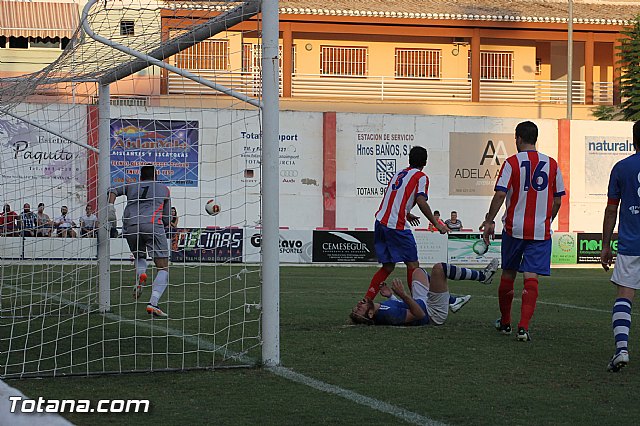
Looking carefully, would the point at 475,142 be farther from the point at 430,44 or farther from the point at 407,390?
the point at 407,390

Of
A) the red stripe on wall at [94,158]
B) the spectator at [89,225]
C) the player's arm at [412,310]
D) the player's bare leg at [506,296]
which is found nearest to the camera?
the player's bare leg at [506,296]

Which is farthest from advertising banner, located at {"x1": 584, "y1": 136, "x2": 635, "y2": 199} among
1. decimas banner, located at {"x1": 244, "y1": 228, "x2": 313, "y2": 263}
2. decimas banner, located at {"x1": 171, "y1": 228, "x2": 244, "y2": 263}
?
decimas banner, located at {"x1": 171, "y1": 228, "x2": 244, "y2": 263}

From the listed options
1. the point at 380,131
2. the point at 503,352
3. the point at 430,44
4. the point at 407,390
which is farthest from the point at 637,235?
the point at 430,44

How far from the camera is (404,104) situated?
41219 mm

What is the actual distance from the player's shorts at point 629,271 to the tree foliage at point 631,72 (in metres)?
33.4

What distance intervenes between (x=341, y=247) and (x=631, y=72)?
707 inches

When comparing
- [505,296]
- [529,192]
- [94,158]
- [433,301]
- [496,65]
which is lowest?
[433,301]

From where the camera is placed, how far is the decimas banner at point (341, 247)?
1094 inches

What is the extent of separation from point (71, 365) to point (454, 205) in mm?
28263

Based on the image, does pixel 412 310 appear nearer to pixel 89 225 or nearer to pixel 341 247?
pixel 89 225

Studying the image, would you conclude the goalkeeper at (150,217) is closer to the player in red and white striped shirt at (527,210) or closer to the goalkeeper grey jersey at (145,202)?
the goalkeeper grey jersey at (145,202)

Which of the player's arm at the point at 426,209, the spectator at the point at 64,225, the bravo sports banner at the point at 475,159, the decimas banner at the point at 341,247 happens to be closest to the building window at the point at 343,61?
the bravo sports banner at the point at 475,159

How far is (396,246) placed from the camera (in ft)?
34.6

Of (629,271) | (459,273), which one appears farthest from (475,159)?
(629,271)
